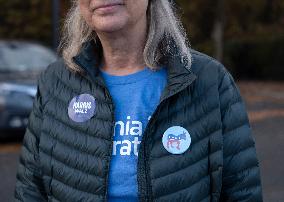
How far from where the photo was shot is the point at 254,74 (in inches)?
852

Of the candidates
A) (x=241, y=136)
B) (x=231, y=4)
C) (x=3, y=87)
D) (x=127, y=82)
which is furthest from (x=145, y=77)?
(x=231, y=4)

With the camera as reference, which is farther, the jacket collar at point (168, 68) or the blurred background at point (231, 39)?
the blurred background at point (231, 39)

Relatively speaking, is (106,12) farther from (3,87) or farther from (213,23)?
(213,23)

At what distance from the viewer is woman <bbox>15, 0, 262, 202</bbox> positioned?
2086 millimetres

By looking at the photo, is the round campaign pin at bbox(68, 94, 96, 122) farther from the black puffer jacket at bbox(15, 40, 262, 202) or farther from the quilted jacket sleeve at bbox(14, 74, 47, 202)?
the quilted jacket sleeve at bbox(14, 74, 47, 202)

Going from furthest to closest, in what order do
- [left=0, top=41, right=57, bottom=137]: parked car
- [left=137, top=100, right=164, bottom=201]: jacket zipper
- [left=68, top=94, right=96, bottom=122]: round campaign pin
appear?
1. [left=0, top=41, right=57, bottom=137]: parked car
2. [left=68, top=94, right=96, bottom=122]: round campaign pin
3. [left=137, top=100, right=164, bottom=201]: jacket zipper

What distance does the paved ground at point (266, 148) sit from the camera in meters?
6.64

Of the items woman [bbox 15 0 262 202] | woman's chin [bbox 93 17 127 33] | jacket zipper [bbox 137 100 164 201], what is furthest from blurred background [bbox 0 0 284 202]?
jacket zipper [bbox 137 100 164 201]

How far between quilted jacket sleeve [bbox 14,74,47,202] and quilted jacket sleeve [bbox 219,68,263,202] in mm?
605

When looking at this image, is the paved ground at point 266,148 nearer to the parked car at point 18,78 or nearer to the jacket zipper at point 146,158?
the parked car at point 18,78

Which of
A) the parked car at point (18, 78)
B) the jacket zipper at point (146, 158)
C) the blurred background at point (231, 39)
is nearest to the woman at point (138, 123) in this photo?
the jacket zipper at point (146, 158)

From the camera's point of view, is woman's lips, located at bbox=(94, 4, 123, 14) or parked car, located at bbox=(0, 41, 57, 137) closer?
woman's lips, located at bbox=(94, 4, 123, 14)

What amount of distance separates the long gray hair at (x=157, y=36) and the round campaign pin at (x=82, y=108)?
4.4 inches

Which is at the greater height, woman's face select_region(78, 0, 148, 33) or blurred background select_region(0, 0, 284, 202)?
woman's face select_region(78, 0, 148, 33)
